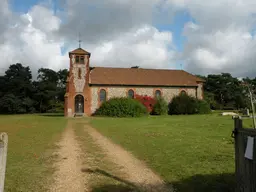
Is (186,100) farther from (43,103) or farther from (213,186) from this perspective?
(43,103)

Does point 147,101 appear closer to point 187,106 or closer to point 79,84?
point 187,106

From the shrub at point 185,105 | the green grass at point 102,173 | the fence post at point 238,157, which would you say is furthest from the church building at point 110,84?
the fence post at point 238,157

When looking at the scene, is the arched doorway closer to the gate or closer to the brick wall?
the brick wall

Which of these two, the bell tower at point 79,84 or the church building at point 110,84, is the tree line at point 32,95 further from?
the bell tower at point 79,84

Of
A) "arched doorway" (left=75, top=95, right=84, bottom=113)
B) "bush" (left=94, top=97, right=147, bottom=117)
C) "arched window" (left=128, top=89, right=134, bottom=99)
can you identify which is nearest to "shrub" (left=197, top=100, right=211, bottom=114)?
"bush" (left=94, top=97, right=147, bottom=117)

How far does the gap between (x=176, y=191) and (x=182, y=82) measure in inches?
1448

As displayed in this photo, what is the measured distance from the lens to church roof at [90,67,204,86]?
125 ft

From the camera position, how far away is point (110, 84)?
37.3 metres

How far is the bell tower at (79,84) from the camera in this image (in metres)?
35.7

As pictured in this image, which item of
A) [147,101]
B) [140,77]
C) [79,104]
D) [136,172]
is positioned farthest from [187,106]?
[136,172]

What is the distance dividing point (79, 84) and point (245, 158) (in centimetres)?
3342

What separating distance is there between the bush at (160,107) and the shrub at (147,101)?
63 cm

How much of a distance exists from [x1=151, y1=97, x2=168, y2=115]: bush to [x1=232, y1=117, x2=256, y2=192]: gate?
32673 millimetres

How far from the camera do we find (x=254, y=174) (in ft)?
13.0
